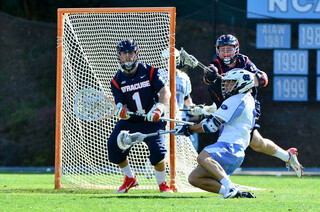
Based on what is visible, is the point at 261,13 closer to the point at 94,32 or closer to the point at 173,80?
the point at 94,32

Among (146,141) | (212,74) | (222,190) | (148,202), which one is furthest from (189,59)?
(148,202)

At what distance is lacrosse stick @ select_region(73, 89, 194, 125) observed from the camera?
23.6 ft

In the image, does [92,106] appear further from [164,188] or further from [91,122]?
[164,188]

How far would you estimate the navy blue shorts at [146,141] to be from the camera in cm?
720

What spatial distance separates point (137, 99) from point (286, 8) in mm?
6162

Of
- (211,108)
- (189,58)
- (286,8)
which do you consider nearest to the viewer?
(189,58)

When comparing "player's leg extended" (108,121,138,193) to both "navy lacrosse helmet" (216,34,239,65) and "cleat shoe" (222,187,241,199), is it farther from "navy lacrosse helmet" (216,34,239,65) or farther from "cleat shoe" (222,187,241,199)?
"cleat shoe" (222,187,241,199)

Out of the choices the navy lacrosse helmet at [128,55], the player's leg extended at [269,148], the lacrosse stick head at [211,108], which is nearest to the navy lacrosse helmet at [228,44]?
the lacrosse stick head at [211,108]

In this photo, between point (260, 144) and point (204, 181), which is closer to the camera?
point (204, 181)

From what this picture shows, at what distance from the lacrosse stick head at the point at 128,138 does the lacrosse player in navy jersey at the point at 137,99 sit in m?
0.38

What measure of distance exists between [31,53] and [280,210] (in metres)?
8.67

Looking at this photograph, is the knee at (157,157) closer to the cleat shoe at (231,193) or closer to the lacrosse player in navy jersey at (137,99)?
the lacrosse player in navy jersey at (137,99)

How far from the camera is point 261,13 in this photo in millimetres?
12633

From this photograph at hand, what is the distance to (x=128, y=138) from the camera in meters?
6.73
